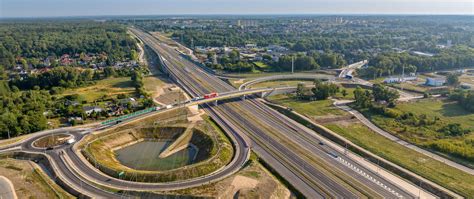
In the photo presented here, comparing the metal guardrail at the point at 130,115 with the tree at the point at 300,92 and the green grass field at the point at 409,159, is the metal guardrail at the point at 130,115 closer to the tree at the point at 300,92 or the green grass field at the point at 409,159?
the green grass field at the point at 409,159

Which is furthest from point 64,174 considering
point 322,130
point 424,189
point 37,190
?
point 424,189

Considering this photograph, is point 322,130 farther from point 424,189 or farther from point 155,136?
point 155,136

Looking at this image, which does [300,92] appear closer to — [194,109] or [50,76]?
[194,109]

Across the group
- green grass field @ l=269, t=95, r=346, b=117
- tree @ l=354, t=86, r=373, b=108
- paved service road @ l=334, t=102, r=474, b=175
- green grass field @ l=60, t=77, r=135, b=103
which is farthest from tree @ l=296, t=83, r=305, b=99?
green grass field @ l=60, t=77, r=135, b=103

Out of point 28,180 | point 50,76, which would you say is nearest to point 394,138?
point 28,180

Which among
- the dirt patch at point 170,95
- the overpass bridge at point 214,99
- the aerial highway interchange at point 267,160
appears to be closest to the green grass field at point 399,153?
the aerial highway interchange at point 267,160

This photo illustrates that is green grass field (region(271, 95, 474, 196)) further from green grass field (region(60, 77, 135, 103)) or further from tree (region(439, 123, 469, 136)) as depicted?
green grass field (region(60, 77, 135, 103))
